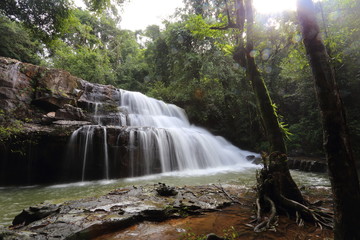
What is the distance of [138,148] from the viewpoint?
A: 9.20 metres

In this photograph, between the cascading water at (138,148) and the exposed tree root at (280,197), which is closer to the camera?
the exposed tree root at (280,197)

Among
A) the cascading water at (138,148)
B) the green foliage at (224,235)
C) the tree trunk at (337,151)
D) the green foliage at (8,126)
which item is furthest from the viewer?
the cascading water at (138,148)

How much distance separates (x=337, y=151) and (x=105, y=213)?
9.44 feet

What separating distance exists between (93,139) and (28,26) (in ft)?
15.1

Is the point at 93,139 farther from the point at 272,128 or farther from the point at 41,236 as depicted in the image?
the point at 272,128

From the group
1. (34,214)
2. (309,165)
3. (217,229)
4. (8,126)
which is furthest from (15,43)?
(309,165)

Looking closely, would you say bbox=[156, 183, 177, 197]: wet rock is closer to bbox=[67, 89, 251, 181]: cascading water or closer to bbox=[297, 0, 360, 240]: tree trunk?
bbox=[297, 0, 360, 240]: tree trunk

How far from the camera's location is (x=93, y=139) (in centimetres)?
847

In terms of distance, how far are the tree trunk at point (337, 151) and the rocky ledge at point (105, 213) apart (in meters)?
1.83

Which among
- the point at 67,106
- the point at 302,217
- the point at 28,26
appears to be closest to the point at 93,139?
the point at 67,106

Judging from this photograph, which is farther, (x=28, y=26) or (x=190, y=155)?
(x=190, y=155)

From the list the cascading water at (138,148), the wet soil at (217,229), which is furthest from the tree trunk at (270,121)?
the cascading water at (138,148)

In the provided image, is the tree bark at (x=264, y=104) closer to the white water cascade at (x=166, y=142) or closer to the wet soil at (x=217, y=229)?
the wet soil at (x=217, y=229)

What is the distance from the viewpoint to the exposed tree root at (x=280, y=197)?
268cm
